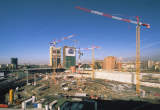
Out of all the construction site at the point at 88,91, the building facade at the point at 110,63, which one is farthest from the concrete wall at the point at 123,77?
the building facade at the point at 110,63

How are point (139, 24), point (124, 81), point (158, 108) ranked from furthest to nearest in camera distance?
point (124, 81) < point (139, 24) < point (158, 108)

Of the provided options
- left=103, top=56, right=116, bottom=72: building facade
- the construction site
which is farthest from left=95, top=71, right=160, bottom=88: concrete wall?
left=103, top=56, right=116, bottom=72: building facade

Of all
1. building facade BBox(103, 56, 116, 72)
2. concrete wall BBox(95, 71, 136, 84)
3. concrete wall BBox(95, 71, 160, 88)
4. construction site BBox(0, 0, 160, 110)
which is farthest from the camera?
building facade BBox(103, 56, 116, 72)

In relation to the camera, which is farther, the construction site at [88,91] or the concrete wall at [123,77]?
the concrete wall at [123,77]

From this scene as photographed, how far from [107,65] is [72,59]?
24.1 meters

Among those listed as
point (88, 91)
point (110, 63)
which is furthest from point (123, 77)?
point (110, 63)

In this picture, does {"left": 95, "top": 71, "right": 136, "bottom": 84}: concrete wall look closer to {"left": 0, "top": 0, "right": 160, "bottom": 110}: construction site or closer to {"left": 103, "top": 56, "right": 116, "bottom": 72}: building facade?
{"left": 0, "top": 0, "right": 160, "bottom": 110}: construction site

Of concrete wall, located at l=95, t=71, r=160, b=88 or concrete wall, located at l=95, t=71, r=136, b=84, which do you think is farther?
concrete wall, located at l=95, t=71, r=136, b=84

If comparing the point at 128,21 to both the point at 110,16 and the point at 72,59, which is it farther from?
the point at 72,59

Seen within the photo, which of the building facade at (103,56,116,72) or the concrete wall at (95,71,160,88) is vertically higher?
the building facade at (103,56,116,72)

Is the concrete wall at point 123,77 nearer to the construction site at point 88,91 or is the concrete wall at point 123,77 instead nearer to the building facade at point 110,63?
the construction site at point 88,91

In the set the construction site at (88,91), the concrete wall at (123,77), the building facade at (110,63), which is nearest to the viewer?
the construction site at (88,91)

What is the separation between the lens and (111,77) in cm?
2888

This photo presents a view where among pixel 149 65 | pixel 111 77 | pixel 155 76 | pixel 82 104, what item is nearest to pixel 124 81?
pixel 111 77
